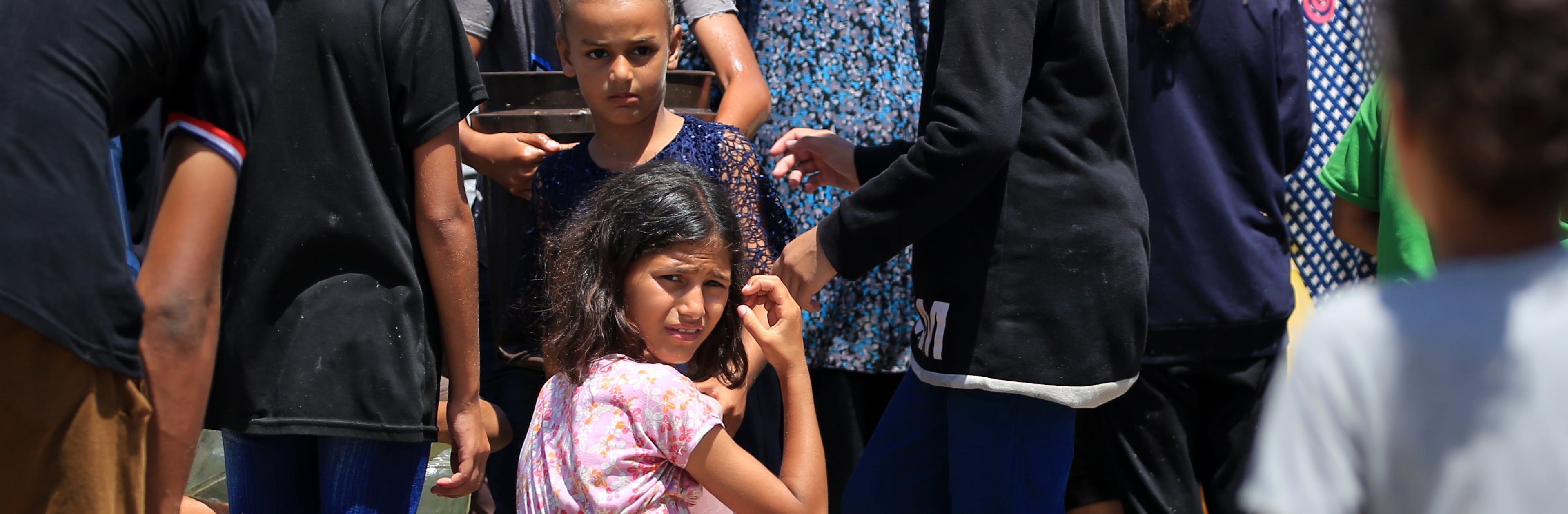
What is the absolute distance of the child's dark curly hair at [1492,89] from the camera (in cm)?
88

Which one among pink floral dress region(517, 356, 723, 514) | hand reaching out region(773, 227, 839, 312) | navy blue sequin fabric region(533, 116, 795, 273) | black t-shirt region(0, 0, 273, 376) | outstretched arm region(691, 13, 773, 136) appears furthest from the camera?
outstretched arm region(691, 13, 773, 136)

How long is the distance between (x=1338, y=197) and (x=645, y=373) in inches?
68.2

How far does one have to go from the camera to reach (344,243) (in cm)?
205

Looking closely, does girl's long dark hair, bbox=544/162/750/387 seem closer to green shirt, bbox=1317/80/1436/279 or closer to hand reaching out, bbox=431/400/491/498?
hand reaching out, bbox=431/400/491/498

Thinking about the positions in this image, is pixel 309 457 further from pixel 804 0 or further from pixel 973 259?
pixel 804 0

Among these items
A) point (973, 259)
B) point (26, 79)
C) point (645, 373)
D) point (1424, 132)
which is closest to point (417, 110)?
point (645, 373)

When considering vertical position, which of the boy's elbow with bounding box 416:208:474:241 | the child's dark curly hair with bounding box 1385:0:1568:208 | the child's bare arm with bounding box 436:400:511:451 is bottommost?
the child's bare arm with bounding box 436:400:511:451

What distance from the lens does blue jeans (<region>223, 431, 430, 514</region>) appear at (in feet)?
6.88

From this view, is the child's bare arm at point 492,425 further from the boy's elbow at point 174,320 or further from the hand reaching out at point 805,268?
the boy's elbow at point 174,320

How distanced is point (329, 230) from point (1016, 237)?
45.9 inches

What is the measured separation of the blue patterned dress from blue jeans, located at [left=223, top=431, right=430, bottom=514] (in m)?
1.40

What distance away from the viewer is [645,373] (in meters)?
2.00

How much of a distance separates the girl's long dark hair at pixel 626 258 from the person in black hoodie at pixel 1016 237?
155 mm

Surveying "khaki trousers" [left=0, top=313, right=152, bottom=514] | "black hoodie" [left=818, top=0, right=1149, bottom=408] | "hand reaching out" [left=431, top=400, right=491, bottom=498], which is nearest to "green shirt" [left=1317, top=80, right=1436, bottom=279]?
"black hoodie" [left=818, top=0, right=1149, bottom=408]
